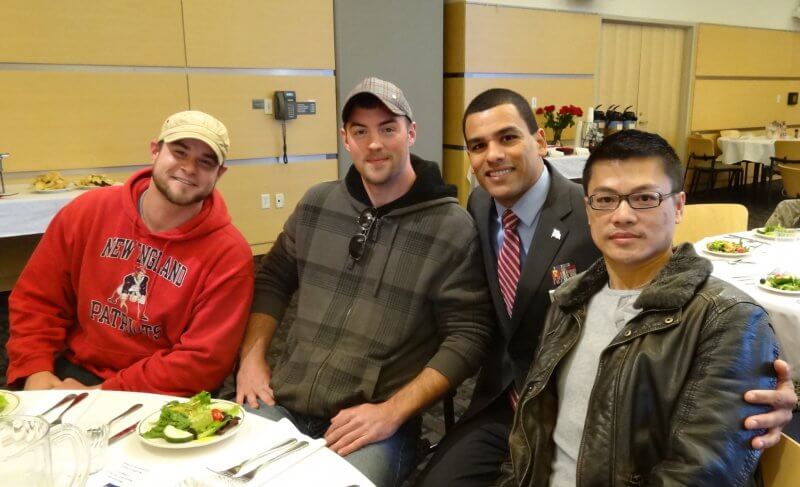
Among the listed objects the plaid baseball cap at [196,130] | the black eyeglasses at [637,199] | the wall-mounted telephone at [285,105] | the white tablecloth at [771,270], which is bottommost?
the white tablecloth at [771,270]

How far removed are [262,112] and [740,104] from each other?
7827mm

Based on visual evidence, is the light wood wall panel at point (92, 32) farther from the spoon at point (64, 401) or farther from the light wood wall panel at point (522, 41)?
the spoon at point (64, 401)

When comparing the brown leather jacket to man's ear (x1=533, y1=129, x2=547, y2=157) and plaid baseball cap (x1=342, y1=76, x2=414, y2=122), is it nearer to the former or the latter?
man's ear (x1=533, y1=129, x2=547, y2=157)

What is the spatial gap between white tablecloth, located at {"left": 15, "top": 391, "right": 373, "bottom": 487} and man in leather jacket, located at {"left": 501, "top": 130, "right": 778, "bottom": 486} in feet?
1.68

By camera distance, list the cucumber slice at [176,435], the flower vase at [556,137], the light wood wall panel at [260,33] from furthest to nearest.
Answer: the flower vase at [556,137] < the light wood wall panel at [260,33] < the cucumber slice at [176,435]

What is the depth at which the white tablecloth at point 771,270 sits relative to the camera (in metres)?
2.11

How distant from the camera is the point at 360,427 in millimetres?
1604

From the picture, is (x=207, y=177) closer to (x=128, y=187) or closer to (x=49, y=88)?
(x=128, y=187)

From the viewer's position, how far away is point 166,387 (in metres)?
1.73

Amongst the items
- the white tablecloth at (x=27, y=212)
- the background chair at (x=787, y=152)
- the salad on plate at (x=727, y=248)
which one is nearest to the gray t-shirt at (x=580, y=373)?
the salad on plate at (x=727, y=248)

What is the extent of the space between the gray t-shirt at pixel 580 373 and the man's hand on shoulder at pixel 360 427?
1.51ft

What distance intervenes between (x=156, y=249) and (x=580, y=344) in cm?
128

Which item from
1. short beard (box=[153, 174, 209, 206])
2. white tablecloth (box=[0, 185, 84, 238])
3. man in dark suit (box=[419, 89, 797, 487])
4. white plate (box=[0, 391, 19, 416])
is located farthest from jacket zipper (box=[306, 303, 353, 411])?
white tablecloth (box=[0, 185, 84, 238])

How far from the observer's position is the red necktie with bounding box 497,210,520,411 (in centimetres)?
183
